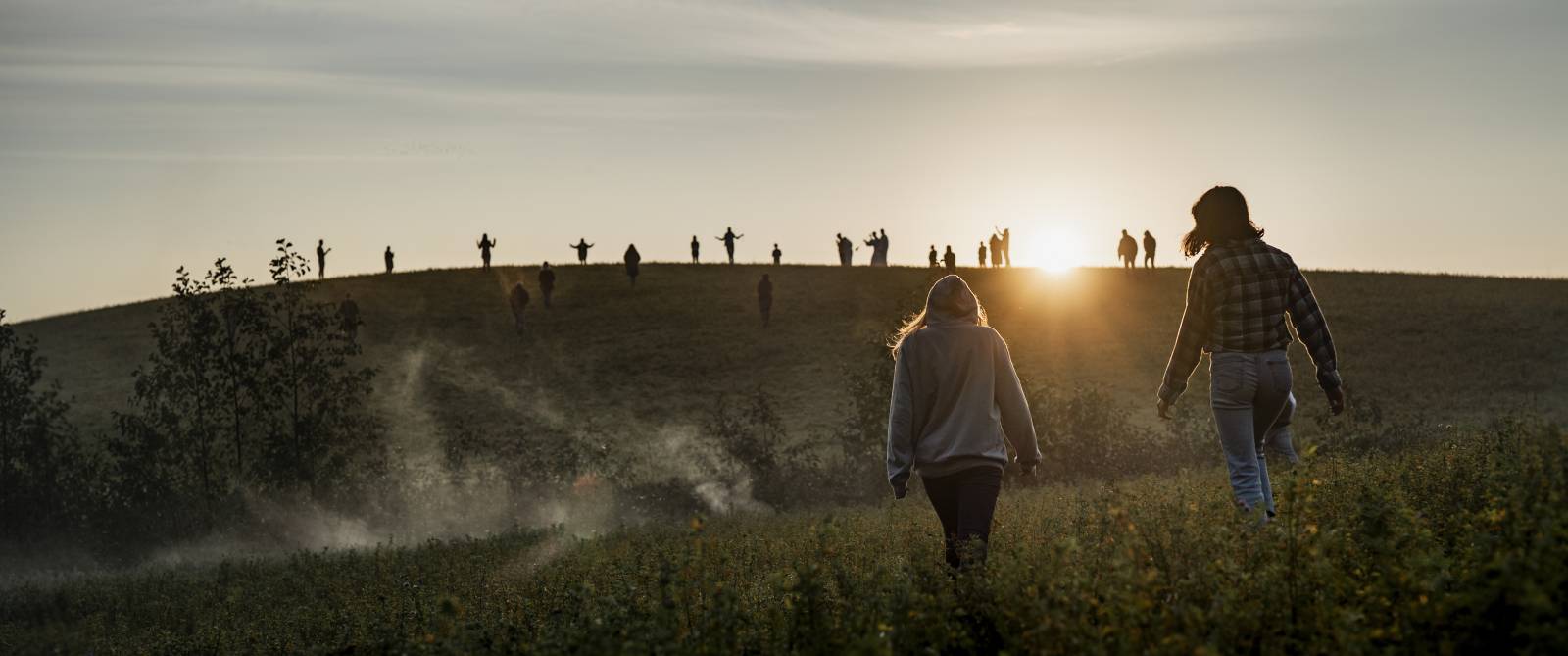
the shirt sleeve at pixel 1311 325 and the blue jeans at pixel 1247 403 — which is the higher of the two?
the shirt sleeve at pixel 1311 325

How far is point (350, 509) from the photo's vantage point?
32.9 m

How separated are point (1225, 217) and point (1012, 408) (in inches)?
79.9

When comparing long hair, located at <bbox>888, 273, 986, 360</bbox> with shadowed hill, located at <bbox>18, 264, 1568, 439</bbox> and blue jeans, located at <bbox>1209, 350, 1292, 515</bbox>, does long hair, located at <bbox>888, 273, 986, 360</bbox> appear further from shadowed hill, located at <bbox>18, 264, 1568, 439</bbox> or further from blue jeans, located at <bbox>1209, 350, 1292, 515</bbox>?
shadowed hill, located at <bbox>18, 264, 1568, 439</bbox>

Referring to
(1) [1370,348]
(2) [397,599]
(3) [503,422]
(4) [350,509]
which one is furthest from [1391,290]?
(2) [397,599]

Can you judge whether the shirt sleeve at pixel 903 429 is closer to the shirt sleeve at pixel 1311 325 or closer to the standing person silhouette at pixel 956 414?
the standing person silhouette at pixel 956 414

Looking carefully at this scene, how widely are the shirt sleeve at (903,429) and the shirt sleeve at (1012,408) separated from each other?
0.55 metres

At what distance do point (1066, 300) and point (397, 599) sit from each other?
169 ft

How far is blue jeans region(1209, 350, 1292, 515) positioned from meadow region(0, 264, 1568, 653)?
1.06 ft

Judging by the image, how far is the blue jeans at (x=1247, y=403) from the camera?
855 cm

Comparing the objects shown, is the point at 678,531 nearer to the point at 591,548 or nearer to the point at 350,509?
the point at 591,548

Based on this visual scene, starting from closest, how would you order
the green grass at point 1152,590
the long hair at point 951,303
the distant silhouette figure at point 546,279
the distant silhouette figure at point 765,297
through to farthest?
the green grass at point 1152,590, the long hair at point 951,303, the distant silhouette figure at point 765,297, the distant silhouette figure at point 546,279

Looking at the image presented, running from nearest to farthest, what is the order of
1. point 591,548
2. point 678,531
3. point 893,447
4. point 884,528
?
point 893,447, point 884,528, point 591,548, point 678,531

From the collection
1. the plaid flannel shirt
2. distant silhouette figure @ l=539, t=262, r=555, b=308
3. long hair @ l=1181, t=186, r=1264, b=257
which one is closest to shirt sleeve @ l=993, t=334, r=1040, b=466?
the plaid flannel shirt

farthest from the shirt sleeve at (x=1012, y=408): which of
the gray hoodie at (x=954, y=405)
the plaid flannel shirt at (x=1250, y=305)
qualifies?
the plaid flannel shirt at (x=1250, y=305)
